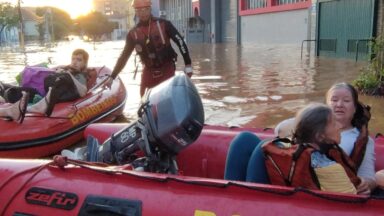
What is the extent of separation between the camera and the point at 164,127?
2514 mm

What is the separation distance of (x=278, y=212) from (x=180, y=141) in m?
0.73

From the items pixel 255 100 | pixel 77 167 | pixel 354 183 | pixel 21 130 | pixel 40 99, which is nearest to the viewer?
pixel 354 183

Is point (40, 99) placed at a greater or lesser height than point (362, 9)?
lesser

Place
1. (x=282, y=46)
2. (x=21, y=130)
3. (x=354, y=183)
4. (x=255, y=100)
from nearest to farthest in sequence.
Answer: (x=354, y=183) → (x=21, y=130) → (x=255, y=100) → (x=282, y=46)

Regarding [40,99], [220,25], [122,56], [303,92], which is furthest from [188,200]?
[220,25]

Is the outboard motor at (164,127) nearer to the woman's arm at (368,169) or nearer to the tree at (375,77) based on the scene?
the woman's arm at (368,169)

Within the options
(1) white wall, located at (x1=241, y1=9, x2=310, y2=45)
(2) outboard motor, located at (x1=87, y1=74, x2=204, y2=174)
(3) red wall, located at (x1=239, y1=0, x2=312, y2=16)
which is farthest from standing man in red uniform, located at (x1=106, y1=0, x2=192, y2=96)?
(3) red wall, located at (x1=239, y1=0, x2=312, y2=16)

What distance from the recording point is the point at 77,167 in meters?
2.47

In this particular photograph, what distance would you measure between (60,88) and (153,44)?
4.39 feet

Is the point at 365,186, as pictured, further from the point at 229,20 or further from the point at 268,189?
the point at 229,20

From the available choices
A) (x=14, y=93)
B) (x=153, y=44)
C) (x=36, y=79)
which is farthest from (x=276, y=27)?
(x=153, y=44)

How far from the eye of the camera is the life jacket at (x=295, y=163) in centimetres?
210

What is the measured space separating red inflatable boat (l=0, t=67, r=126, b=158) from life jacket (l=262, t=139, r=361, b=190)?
3.06 metres

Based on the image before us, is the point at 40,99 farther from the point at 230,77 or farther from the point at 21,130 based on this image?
the point at 230,77
